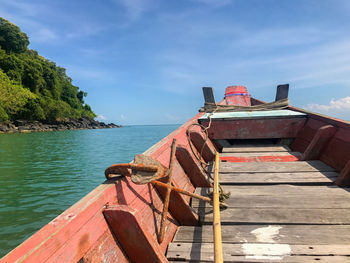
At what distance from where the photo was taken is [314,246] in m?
1.56

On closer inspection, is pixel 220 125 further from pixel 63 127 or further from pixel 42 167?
pixel 63 127

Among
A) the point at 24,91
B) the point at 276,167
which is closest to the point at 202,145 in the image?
the point at 276,167

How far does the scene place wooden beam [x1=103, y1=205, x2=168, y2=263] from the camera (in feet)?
3.98

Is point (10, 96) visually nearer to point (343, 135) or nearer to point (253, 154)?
point (253, 154)

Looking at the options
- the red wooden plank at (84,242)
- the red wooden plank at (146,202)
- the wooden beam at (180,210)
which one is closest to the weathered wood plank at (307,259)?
the red wooden plank at (146,202)

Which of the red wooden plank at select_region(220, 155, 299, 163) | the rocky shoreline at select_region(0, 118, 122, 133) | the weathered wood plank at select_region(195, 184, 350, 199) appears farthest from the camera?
the rocky shoreline at select_region(0, 118, 122, 133)

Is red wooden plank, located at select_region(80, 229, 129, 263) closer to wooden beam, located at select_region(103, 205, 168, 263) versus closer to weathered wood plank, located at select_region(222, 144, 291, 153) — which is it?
wooden beam, located at select_region(103, 205, 168, 263)

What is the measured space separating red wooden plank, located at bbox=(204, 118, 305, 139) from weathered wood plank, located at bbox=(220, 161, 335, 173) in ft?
3.74

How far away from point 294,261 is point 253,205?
2.50 feet

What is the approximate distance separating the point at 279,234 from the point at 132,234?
3.78ft

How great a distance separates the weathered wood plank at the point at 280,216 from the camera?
1887mm

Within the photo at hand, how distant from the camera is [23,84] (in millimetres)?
52531

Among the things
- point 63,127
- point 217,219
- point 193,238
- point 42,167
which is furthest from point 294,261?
point 63,127

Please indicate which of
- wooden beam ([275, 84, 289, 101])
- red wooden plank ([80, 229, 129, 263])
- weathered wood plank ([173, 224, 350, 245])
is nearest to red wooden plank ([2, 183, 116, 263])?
red wooden plank ([80, 229, 129, 263])
